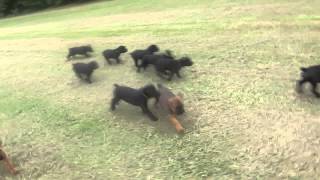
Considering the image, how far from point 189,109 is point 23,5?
938 inches

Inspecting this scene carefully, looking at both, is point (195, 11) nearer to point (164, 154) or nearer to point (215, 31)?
point (215, 31)

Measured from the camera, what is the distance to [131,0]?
21266 mm

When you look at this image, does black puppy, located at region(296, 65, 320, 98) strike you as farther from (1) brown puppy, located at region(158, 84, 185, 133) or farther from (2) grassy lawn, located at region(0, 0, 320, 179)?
(1) brown puppy, located at region(158, 84, 185, 133)

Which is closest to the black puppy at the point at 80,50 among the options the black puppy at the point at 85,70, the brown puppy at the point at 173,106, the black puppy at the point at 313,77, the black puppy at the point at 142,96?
the black puppy at the point at 85,70

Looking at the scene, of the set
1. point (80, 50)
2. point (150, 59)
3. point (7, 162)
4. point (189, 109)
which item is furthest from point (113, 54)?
point (7, 162)

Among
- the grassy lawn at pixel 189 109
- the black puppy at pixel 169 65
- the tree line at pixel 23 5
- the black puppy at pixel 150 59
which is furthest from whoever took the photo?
the tree line at pixel 23 5

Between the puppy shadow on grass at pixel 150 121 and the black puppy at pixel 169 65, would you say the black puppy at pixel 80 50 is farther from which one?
the puppy shadow on grass at pixel 150 121

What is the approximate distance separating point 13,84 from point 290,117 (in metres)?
5.90

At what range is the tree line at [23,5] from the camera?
1109 inches

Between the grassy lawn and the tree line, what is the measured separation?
1503 cm

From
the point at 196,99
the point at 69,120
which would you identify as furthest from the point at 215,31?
the point at 69,120

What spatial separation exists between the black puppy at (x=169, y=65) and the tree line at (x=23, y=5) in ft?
63.6

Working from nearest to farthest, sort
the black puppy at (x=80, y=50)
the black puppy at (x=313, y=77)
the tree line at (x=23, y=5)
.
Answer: the black puppy at (x=313, y=77) → the black puppy at (x=80, y=50) → the tree line at (x=23, y=5)

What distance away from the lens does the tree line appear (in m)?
28.2
